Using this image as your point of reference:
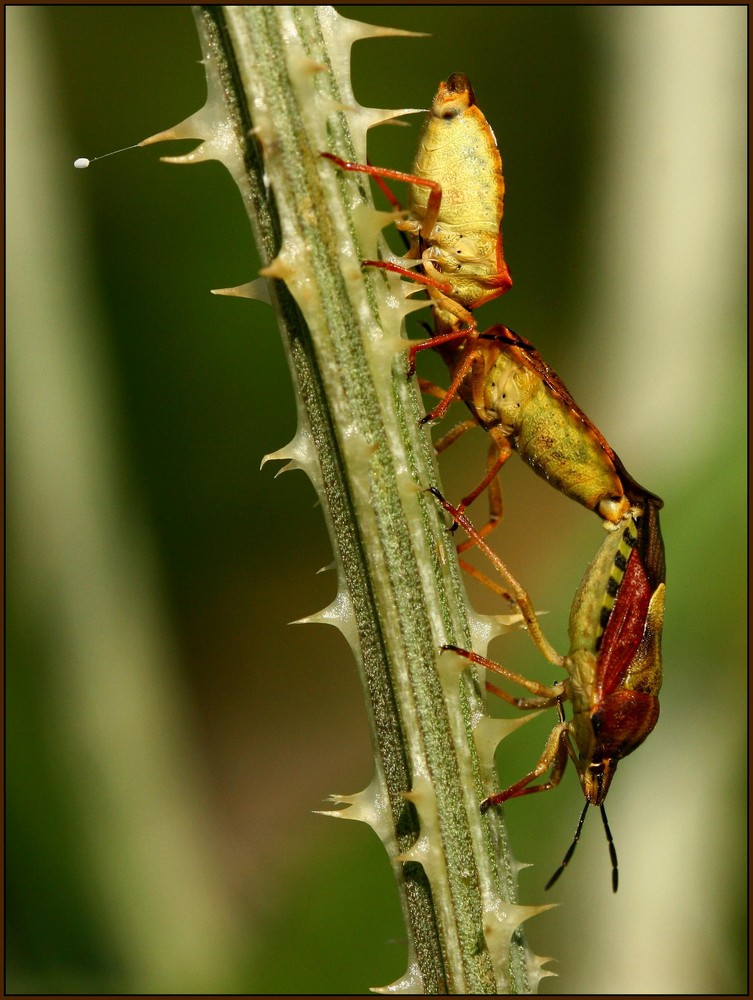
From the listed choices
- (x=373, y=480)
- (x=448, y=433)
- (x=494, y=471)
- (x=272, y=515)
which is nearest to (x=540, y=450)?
(x=494, y=471)

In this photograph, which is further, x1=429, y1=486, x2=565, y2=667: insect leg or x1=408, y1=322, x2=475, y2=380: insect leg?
x1=429, y1=486, x2=565, y2=667: insect leg

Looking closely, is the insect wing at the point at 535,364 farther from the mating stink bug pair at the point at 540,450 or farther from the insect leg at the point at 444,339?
the insect leg at the point at 444,339

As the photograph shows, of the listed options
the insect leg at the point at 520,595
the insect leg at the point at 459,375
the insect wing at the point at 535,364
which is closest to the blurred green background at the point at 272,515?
the insect leg at the point at 520,595

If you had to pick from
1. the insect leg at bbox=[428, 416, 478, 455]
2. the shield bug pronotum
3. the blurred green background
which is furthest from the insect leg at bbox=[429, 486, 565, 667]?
the blurred green background

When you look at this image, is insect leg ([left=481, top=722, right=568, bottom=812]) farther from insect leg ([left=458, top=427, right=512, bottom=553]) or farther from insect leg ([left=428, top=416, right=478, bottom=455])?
insect leg ([left=428, top=416, right=478, bottom=455])

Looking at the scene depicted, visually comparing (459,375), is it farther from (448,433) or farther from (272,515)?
(272,515)

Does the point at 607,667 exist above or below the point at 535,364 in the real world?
below

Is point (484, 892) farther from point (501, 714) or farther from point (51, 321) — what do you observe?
point (51, 321)
